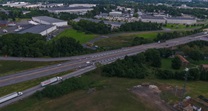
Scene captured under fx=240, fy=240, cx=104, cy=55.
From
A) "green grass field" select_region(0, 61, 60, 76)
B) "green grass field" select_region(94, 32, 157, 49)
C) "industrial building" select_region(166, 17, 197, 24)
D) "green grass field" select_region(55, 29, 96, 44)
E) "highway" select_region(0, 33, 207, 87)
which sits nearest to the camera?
"highway" select_region(0, 33, 207, 87)

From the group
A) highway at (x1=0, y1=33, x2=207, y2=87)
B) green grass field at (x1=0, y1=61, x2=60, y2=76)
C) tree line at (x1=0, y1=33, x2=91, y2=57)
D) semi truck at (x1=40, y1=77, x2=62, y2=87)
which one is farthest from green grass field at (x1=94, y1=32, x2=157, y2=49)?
semi truck at (x1=40, y1=77, x2=62, y2=87)

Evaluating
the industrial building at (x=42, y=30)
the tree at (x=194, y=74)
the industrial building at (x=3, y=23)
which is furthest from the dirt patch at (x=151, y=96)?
the industrial building at (x=3, y=23)

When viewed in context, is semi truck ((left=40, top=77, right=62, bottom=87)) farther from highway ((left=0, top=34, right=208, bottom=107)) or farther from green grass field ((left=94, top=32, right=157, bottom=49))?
green grass field ((left=94, top=32, right=157, bottom=49))

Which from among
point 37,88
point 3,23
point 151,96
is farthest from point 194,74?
point 3,23

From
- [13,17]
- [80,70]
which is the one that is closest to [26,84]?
[80,70]

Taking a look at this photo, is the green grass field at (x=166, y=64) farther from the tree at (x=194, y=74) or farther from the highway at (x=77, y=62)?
the highway at (x=77, y=62)

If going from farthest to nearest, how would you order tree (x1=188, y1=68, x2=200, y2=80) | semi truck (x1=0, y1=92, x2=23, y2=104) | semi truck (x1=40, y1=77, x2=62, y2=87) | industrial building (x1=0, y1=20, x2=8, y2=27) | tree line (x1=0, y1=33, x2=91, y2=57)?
industrial building (x1=0, y1=20, x2=8, y2=27) → tree line (x1=0, y1=33, x2=91, y2=57) → tree (x1=188, y1=68, x2=200, y2=80) → semi truck (x1=40, y1=77, x2=62, y2=87) → semi truck (x1=0, y1=92, x2=23, y2=104)
